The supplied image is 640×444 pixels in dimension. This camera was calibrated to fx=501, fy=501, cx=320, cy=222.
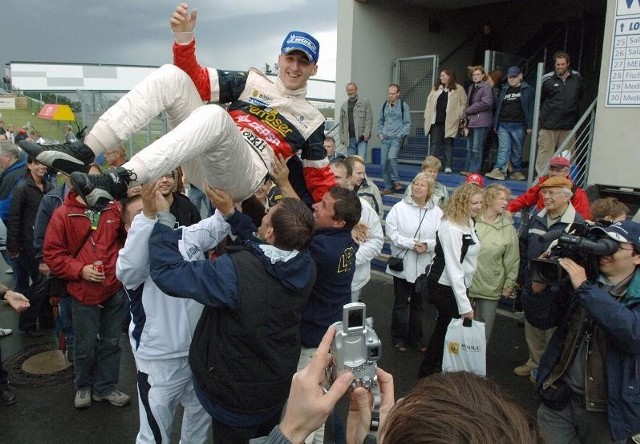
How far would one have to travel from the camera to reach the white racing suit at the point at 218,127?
7.54 feet

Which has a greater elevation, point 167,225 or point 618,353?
point 167,225

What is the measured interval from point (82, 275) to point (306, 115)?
198 centimetres

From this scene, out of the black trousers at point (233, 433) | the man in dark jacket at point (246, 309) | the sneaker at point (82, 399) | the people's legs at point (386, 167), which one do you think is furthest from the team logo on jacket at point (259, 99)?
the people's legs at point (386, 167)

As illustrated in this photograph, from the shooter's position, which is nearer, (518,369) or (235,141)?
(235,141)

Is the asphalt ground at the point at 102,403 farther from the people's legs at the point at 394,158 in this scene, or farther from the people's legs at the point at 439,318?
the people's legs at the point at 394,158

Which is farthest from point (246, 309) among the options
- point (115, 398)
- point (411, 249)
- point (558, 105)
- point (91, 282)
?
point (558, 105)

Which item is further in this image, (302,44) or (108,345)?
(108,345)

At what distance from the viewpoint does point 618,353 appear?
2.38 meters

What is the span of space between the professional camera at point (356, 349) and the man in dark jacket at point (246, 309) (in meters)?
1.01

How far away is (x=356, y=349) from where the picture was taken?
126 centimetres

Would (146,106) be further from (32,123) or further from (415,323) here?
(32,123)

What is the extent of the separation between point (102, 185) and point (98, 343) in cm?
226

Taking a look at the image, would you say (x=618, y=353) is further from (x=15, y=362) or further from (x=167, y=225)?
(x=15, y=362)

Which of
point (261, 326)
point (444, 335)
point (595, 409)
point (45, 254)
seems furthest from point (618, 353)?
point (45, 254)
